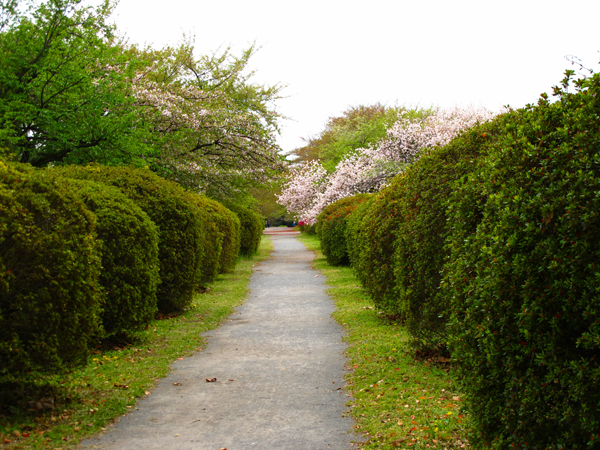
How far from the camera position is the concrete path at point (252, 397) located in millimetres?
4238

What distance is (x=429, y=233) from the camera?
584 cm

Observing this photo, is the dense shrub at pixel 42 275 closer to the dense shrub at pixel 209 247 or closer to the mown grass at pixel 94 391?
the mown grass at pixel 94 391

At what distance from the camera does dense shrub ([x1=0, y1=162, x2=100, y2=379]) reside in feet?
14.3

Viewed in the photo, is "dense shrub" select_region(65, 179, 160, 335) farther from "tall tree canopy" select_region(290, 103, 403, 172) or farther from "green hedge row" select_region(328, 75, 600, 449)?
"tall tree canopy" select_region(290, 103, 403, 172)

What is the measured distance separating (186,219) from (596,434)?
7.98m

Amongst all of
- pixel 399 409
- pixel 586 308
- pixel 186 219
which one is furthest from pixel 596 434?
pixel 186 219

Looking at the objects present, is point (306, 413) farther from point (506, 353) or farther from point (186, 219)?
point (186, 219)

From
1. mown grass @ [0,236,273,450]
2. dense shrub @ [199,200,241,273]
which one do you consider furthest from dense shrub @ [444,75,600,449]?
dense shrub @ [199,200,241,273]

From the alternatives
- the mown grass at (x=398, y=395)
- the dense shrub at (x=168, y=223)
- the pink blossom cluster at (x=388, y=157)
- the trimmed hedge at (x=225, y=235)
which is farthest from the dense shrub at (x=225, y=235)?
the pink blossom cluster at (x=388, y=157)

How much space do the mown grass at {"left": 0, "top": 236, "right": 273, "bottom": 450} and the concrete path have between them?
188mm

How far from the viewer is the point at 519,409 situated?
8.95 feet

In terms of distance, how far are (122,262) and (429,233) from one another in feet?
13.0

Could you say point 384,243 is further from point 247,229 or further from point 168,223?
point 247,229

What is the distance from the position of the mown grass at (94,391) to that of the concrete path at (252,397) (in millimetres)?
188
